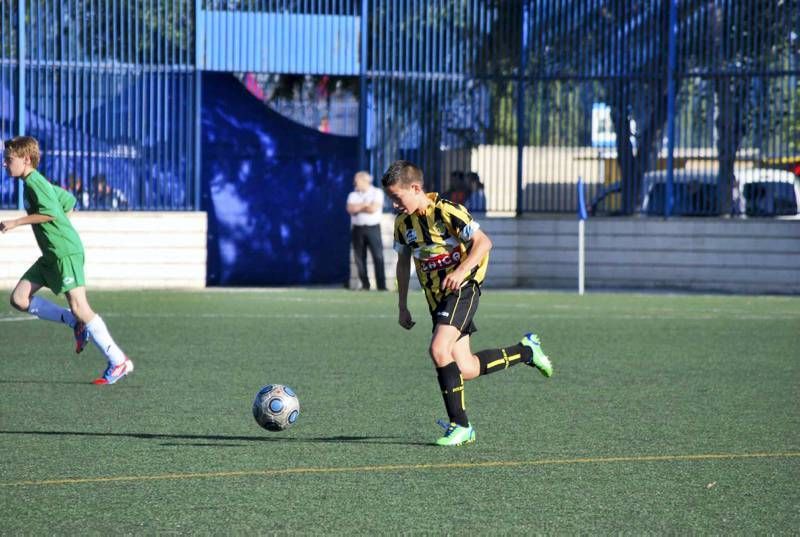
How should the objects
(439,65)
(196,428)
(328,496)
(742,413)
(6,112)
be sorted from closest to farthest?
(328,496) → (196,428) → (742,413) → (6,112) → (439,65)

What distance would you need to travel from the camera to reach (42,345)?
13141mm

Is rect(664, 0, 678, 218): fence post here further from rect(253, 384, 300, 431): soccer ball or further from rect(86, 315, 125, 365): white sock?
rect(253, 384, 300, 431): soccer ball

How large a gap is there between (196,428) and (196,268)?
13.0 m

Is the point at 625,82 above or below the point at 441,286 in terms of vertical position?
above

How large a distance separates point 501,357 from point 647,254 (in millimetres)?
13787

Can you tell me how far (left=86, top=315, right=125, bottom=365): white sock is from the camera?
10.4m

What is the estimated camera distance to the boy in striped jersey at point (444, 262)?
780cm

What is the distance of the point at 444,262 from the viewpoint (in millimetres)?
8016

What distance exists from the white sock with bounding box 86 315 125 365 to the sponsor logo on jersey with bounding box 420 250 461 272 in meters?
3.26

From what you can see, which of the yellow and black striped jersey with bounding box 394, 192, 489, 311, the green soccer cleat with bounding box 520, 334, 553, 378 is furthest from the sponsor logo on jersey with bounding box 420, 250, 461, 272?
the green soccer cleat with bounding box 520, 334, 553, 378

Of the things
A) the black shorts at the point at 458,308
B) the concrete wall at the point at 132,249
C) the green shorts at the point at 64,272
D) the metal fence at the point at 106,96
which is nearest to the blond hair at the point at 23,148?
the green shorts at the point at 64,272

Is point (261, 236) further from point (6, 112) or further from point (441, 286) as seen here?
point (441, 286)

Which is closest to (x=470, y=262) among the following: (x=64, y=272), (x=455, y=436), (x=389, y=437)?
(x=455, y=436)

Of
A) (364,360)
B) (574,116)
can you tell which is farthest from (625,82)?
(364,360)
